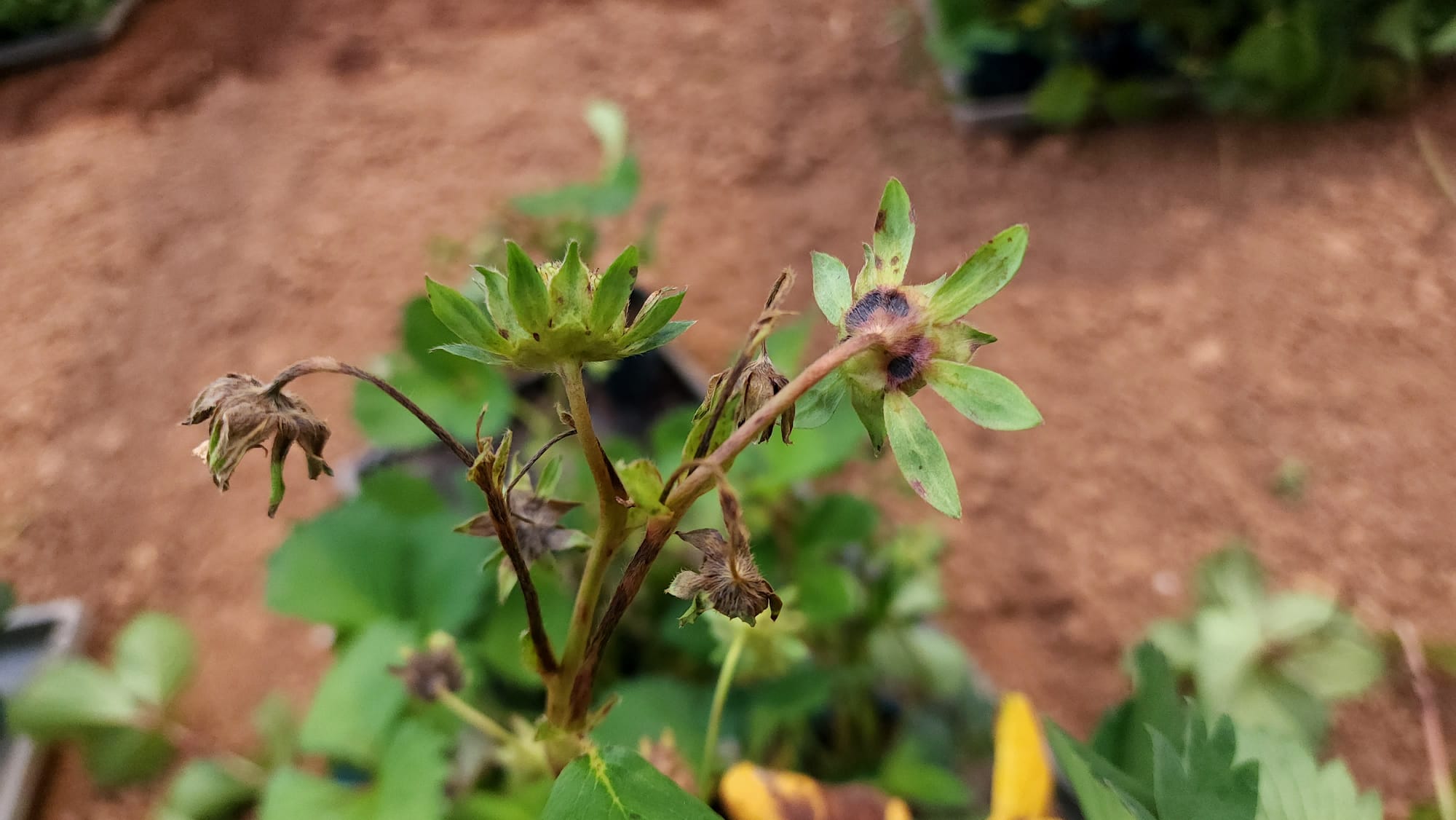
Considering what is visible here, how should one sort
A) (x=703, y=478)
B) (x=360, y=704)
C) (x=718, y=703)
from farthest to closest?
(x=360, y=704)
(x=718, y=703)
(x=703, y=478)

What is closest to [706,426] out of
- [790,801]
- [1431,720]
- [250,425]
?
[250,425]

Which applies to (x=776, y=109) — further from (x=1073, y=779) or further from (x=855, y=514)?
(x=1073, y=779)

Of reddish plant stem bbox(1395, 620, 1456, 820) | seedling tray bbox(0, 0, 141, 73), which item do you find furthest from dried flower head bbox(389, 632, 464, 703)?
seedling tray bbox(0, 0, 141, 73)

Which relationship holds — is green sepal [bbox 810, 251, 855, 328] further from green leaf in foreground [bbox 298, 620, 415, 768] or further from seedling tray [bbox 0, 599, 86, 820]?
seedling tray [bbox 0, 599, 86, 820]

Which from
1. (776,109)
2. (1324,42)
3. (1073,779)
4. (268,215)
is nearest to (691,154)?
(776,109)

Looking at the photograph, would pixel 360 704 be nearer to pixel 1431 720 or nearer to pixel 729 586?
pixel 729 586

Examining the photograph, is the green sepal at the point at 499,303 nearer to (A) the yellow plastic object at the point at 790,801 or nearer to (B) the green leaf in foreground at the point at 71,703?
(A) the yellow plastic object at the point at 790,801

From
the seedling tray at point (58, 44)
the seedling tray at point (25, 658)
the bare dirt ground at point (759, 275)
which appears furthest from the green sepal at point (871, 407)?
the seedling tray at point (58, 44)
